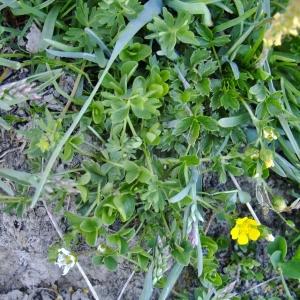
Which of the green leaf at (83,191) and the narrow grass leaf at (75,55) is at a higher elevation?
the narrow grass leaf at (75,55)

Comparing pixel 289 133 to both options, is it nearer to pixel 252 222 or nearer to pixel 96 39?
pixel 252 222

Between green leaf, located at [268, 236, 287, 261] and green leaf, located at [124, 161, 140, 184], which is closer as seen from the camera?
green leaf, located at [124, 161, 140, 184]

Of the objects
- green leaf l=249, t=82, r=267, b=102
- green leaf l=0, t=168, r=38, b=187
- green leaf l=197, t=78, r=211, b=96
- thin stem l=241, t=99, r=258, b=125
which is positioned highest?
green leaf l=197, t=78, r=211, b=96

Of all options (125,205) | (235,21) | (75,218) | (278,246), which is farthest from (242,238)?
(235,21)

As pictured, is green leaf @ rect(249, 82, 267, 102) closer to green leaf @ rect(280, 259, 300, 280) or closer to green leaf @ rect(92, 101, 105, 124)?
green leaf @ rect(92, 101, 105, 124)

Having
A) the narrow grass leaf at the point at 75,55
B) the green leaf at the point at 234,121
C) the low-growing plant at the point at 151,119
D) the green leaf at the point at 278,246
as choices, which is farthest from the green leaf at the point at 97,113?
the green leaf at the point at 278,246

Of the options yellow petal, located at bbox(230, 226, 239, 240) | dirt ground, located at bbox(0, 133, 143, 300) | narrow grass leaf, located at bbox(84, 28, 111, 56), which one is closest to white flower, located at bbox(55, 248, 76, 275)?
dirt ground, located at bbox(0, 133, 143, 300)

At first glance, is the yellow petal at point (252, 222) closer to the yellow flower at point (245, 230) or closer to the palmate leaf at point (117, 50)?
the yellow flower at point (245, 230)
